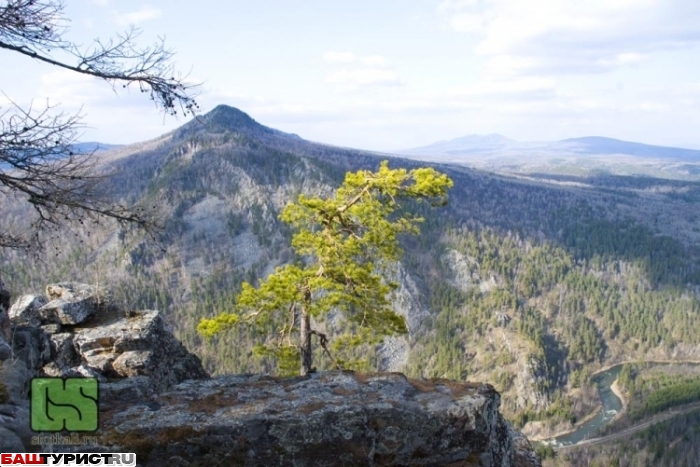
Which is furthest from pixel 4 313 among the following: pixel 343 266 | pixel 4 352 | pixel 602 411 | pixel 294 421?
pixel 602 411

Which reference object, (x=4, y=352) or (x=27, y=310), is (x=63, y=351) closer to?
(x=27, y=310)

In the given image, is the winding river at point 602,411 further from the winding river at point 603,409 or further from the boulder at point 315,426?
the boulder at point 315,426

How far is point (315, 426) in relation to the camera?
962 cm

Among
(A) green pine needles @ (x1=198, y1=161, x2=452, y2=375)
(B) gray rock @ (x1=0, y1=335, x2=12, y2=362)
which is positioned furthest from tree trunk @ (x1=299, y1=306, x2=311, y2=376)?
(B) gray rock @ (x1=0, y1=335, x2=12, y2=362)

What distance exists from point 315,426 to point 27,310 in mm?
16524

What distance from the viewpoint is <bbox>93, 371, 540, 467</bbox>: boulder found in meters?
9.12

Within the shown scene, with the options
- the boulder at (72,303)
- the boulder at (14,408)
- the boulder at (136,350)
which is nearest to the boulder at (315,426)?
the boulder at (14,408)

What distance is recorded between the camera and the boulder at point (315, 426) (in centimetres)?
912

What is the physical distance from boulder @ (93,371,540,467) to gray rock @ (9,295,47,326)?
1199 centimetres

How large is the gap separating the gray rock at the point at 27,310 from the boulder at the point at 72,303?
0.28 metres

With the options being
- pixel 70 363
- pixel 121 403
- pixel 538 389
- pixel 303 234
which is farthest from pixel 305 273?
pixel 538 389

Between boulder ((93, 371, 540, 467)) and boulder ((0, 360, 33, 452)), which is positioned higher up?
boulder ((0, 360, 33, 452))

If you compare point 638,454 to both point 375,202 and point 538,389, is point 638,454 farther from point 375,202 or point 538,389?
point 375,202

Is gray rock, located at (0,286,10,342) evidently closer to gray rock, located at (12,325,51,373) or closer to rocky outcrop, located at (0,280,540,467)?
gray rock, located at (12,325,51,373)
